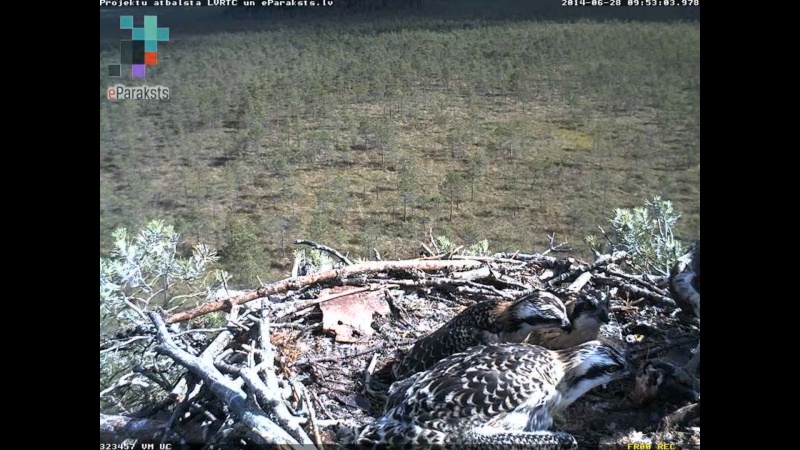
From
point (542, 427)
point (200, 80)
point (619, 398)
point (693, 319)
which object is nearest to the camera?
point (542, 427)

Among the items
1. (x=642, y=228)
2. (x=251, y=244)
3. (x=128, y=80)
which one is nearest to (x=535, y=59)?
(x=642, y=228)

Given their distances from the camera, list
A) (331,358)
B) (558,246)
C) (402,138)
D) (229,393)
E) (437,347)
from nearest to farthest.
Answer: (229,393)
(437,347)
(331,358)
(402,138)
(558,246)

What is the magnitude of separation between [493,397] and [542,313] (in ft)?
1.87

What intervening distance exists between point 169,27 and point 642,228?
3017mm

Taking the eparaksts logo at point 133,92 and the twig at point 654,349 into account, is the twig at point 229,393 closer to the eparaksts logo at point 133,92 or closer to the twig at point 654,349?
the eparaksts logo at point 133,92

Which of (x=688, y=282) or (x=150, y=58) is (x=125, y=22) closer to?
(x=150, y=58)

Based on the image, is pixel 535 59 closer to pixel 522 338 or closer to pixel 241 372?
pixel 522 338

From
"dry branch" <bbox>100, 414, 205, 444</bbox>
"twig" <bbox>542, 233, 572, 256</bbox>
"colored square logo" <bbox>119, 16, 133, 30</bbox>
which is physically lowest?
"dry branch" <bbox>100, 414, 205, 444</bbox>

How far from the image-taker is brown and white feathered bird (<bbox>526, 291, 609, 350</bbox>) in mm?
3484

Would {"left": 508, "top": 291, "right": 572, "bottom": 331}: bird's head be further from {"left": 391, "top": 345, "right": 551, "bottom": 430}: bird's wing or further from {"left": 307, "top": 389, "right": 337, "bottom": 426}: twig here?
{"left": 307, "top": 389, "right": 337, "bottom": 426}: twig

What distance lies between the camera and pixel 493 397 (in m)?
3.05

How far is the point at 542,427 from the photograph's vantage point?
124 inches

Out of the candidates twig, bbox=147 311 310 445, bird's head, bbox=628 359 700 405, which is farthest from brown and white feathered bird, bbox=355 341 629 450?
twig, bbox=147 311 310 445

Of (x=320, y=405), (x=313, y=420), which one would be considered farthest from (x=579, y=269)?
(x=313, y=420)
